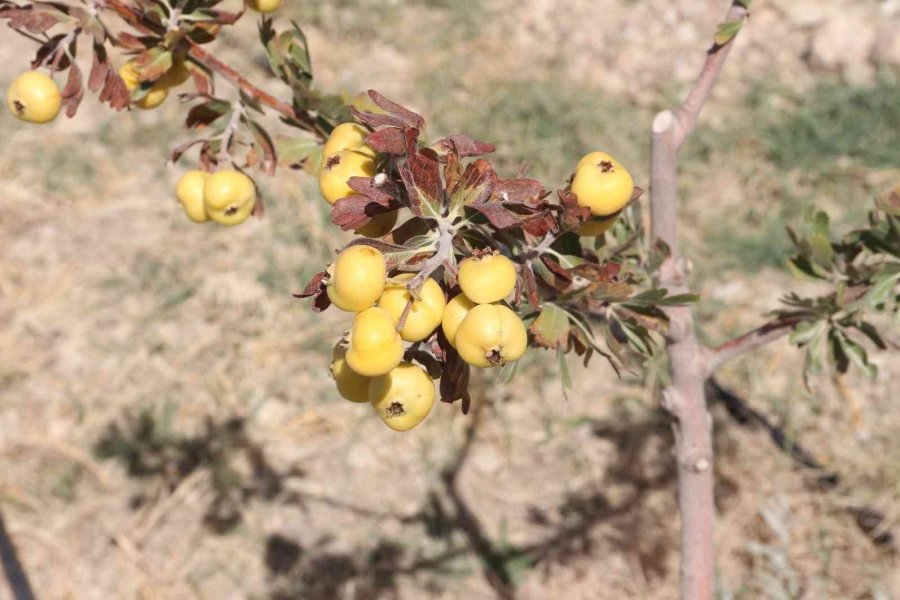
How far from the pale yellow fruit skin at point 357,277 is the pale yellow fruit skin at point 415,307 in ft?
0.12

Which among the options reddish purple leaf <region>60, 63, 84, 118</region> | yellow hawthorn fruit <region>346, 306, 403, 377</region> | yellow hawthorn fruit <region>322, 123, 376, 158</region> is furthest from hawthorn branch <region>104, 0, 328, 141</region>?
yellow hawthorn fruit <region>346, 306, 403, 377</region>

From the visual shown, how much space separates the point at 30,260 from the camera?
3656 mm

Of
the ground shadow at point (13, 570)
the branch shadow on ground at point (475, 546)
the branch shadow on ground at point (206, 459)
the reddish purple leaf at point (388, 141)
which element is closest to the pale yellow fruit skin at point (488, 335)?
the reddish purple leaf at point (388, 141)

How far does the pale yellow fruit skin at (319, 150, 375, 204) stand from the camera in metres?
1.08

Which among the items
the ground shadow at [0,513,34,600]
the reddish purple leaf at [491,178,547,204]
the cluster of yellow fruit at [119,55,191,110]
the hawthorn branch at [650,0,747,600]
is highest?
the reddish purple leaf at [491,178,547,204]

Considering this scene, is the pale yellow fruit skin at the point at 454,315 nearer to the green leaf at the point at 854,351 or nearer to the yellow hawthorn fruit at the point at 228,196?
the yellow hawthorn fruit at the point at 228,196

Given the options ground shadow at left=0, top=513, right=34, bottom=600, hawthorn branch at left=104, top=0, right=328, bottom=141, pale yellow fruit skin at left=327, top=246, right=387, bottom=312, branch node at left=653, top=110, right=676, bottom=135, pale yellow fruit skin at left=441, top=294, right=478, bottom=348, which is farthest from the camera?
ground shadow at left=0, top=513, right=34, bottom=600

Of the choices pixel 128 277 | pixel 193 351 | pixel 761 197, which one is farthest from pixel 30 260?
pixel 761 197

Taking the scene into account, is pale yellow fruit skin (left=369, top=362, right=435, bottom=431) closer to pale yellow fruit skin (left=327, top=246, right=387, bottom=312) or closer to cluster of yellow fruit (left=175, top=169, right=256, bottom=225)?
pale yellow fruit skin (left=327, top=246, right=387, bottom=312)

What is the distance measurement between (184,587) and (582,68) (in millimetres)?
3438

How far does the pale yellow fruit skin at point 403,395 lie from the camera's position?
3.34ft

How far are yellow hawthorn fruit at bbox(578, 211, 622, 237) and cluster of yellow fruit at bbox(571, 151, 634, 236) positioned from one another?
0.13ft

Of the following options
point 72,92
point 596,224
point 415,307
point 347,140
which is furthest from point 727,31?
point 72,92

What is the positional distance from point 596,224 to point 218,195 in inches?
23.6
